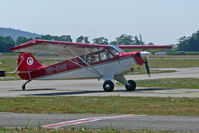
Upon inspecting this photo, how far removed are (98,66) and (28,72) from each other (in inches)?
164

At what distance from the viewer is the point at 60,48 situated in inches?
958

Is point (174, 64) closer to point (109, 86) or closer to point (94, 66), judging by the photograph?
point (94, 66)

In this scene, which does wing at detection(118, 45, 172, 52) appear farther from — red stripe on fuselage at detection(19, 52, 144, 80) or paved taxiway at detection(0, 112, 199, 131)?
paved taxiway at detection(0, 112, 199, 131)

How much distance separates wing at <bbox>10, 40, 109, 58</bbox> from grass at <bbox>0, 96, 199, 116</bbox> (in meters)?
4.42

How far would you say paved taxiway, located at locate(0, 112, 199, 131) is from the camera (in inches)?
450

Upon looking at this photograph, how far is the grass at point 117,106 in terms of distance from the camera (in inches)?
579

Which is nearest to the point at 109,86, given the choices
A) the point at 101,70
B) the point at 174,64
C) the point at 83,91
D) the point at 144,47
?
the point at 101,70

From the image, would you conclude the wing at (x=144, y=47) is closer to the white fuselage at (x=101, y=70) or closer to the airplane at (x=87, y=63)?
the airplane at (x=87, y=63)

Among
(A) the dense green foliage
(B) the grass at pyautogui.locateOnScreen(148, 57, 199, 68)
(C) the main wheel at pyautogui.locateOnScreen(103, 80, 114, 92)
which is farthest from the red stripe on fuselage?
(A) the dense green foliage

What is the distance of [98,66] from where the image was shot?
81.1 ft

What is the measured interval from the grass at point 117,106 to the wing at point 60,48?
4.42m

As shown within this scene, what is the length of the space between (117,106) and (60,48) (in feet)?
28.9

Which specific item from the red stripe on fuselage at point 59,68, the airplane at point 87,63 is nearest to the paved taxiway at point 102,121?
the airplane at point 87,63

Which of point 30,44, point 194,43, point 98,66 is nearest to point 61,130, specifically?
point 30,44
